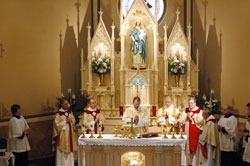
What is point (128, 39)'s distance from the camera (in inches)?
459

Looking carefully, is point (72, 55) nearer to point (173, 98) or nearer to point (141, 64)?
point (141, 64)

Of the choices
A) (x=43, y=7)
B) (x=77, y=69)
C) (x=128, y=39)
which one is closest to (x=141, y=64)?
(x=128, y=39)

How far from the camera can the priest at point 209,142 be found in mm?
9844

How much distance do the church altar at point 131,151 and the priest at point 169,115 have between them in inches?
54.2

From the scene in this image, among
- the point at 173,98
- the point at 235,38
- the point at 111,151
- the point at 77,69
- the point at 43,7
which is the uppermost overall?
the point at 43,7

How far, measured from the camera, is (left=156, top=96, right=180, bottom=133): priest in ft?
33.6

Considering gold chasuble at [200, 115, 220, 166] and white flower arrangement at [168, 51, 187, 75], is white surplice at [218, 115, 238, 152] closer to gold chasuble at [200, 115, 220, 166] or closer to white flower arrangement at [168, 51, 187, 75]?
gold chasuble at [200, 115, 220, 166]

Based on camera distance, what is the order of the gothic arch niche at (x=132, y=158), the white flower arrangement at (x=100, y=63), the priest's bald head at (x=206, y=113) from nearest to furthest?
1. the gothic arch niche at (x=132, y=158)
2. the priest's bald head at (x=206, y=113)
3. the white flower arrangement at (x=100, y=63)

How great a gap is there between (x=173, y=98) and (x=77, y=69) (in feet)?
10.6

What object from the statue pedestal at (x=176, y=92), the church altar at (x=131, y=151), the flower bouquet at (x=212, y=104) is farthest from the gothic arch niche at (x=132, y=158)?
the statue pedestal at (x=176, y=92)

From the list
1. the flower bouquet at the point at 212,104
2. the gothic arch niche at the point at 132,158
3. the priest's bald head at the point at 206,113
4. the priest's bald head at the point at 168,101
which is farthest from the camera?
the flower bouquet at the point at 212,104

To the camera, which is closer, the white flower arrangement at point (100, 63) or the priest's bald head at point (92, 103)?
the priest's bald head at point (92, 103)

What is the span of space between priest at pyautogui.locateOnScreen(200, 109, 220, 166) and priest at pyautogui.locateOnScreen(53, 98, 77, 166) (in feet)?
11.1

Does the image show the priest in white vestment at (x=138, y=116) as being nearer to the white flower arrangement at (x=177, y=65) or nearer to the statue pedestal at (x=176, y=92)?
the statue pedestal at (x=176, y=92)
